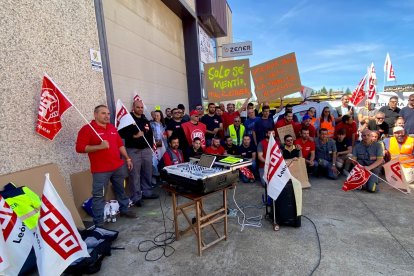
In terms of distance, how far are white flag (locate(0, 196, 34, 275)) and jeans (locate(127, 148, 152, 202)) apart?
244 centimetres

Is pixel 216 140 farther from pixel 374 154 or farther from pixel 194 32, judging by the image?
pixel 194 32

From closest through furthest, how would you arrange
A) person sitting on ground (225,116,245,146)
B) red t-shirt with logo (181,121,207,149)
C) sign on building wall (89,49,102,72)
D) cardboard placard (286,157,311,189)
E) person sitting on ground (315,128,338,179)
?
1. sign on building wall (89,49,102,72)
2. cardboard placard (286,157,311,189)
3. red t-shirt with logo (181,121,207,149)
4. person sitting on ground (315,128,338,179)
5. person sitting on ground (225,116,245,146)

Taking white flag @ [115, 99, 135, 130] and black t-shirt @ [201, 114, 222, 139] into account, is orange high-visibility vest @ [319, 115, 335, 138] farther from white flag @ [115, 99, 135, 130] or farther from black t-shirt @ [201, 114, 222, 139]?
white flag @ [115, 99, 135, 130]

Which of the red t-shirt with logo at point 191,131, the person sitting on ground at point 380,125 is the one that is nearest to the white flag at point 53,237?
the red t-shirt with logo at point 191,131

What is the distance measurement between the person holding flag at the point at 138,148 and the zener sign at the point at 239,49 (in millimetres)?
6893

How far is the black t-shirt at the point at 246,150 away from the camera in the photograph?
247 inches

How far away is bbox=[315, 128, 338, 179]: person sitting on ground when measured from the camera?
6.04 meters

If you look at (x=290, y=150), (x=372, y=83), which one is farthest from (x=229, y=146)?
(x=372, y=83)

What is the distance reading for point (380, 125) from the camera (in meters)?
6.54

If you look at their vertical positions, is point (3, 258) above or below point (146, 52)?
below

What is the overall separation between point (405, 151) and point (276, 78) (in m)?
3.21

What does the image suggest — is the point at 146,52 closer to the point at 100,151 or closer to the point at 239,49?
the point at 100,151

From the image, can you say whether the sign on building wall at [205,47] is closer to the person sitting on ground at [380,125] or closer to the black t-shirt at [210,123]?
the black t-shirt at [210,123]

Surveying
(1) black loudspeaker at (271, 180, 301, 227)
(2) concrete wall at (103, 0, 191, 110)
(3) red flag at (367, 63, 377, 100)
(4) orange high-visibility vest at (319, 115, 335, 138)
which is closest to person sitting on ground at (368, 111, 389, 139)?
(4) orange high-visibility vest at (319, 115, 335, 138)
